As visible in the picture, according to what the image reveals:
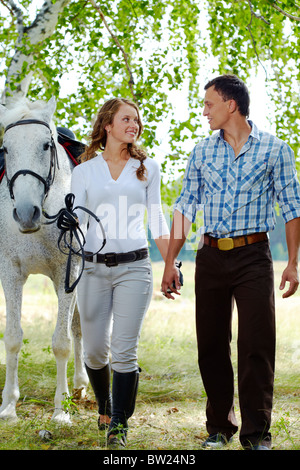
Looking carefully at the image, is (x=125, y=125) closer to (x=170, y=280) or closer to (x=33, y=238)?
(x=170, y=280)

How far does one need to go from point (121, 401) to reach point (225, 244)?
43.7 inches

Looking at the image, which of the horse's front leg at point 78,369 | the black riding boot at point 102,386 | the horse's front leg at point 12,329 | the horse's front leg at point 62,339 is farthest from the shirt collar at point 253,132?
the horse's front leg at point 78,369

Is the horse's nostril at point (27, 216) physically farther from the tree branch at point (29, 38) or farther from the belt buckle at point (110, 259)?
the tree branch at point (29, 38)

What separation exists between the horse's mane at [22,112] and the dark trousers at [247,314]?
1664 millimetres

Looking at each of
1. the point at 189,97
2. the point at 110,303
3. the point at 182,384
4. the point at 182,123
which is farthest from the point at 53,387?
the point at 189,97

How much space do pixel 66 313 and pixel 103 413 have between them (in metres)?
0.90

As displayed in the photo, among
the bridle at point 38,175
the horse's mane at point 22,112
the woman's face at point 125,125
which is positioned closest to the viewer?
the woman's face at point 125,125

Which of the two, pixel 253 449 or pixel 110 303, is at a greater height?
pixel 110 303

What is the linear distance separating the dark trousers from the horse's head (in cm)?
116

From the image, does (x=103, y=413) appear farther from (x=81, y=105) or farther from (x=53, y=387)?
(x=81, y=105)

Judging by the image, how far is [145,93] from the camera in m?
7.28

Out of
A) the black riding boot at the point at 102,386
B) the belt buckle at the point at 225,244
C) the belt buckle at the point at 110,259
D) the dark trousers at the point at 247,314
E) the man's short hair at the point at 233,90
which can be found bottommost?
the black riding boot at the point at 102,386

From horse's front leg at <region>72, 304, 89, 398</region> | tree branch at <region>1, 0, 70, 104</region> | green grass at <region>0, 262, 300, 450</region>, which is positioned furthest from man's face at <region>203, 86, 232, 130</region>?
tree branch at <region>1, 0, 70, 104</region>

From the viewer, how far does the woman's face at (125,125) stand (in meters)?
3.51
